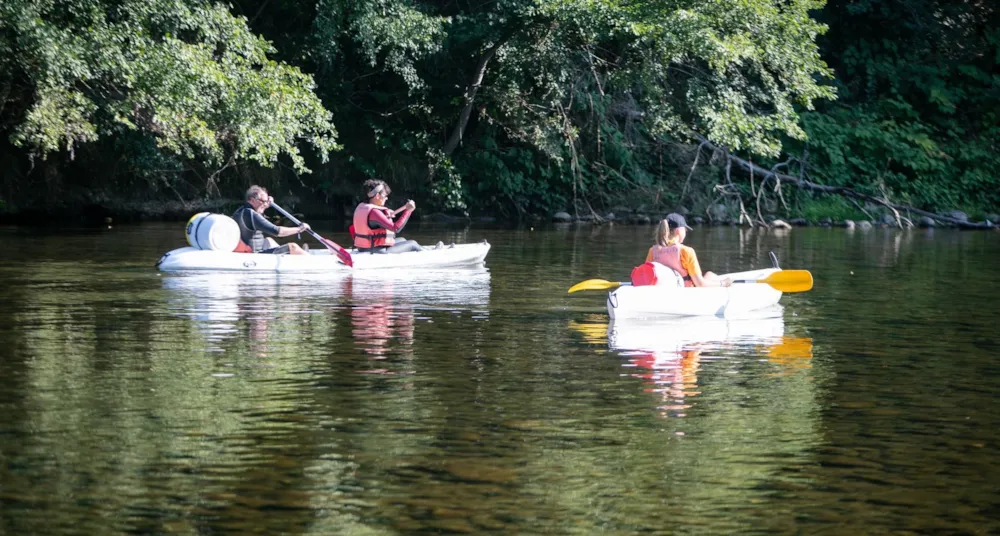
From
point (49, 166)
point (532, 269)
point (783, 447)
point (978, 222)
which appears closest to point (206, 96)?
point (532, 269)

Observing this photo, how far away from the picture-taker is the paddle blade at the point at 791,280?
41.2ft

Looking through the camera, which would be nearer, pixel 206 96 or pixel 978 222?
pixel 206 96

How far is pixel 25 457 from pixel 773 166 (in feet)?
83.9

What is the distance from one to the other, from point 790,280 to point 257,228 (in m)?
6.28

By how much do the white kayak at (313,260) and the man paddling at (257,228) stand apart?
0.66ft

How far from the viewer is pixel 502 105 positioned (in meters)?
27.0

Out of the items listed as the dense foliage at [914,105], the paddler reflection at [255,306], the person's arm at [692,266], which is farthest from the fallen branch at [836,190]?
the person's arm at [692,266]

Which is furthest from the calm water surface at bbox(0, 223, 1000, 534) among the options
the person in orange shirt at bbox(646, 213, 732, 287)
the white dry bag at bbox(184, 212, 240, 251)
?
the white dry bag at bbox(184, 212, 240, 251)

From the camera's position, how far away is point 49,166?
26562 mm

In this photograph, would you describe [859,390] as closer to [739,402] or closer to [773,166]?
[739,402]

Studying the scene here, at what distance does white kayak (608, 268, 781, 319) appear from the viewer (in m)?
11.0

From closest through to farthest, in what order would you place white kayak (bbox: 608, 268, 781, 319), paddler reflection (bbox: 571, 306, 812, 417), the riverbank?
paddler reflection (bbox: 571, 306, 812, 417), white kayak (bbox: 608, 268, 781, 319), the riverbank

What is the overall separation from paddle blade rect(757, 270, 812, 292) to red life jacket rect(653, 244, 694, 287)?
1422mm

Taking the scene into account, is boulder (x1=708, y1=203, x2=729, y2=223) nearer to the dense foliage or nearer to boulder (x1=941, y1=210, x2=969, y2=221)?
the dense foliage
